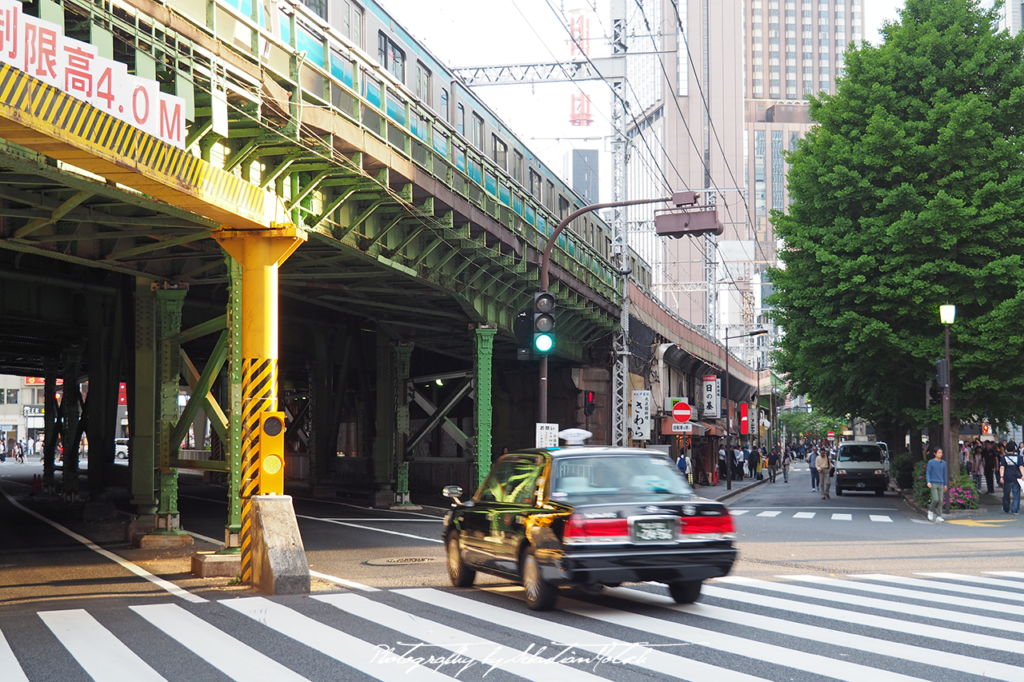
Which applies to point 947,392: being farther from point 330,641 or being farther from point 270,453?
point 330,641

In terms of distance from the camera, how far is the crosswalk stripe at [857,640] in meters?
7.75

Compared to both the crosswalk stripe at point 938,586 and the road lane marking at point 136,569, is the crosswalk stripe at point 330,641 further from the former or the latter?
the crosswalk stripe at point 938,586

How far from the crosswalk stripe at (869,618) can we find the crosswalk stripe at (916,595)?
860mm

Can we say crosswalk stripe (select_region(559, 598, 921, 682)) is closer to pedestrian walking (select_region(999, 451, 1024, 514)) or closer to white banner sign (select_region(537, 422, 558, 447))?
white banner sign (select_region(537, 422, 558, 447))

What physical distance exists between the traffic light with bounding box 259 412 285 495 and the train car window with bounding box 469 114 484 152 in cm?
1334

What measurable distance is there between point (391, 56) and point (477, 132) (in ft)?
17.1

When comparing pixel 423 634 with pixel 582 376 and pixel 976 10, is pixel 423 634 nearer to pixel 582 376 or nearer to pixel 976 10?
pixel 976 10

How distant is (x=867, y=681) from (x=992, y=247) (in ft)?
82.4

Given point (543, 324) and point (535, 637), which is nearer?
point (535, 637)

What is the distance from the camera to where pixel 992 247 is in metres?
29.4

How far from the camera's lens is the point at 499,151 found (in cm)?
2731

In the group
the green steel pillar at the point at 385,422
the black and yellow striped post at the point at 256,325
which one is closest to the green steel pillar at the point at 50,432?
the green steel pillar at the point at 385,422

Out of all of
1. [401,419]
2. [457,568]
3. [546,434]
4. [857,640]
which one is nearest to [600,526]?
[857,640]

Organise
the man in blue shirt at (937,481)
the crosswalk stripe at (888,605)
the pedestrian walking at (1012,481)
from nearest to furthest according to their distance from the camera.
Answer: the crosswalk stripe at (888,605) < the man in blue shirt at (937,481) < the pedestrian walking at (1012,481)
